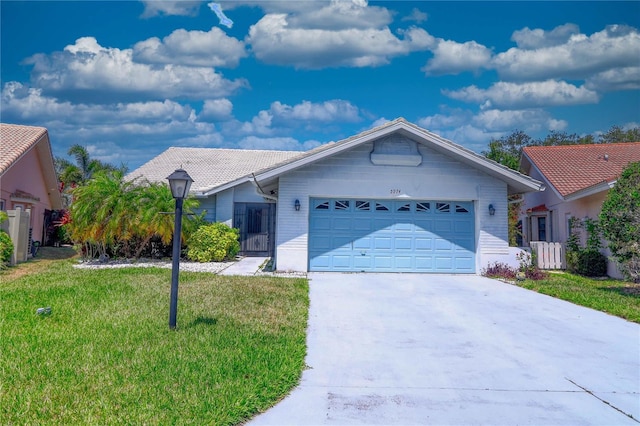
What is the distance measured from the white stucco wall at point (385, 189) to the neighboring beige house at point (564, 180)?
4254mm

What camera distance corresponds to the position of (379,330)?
6.30 m

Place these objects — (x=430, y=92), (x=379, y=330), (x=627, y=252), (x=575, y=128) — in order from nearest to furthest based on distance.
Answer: (x=379, y=330)
(x=627, y=252)
(x=430, y=92)
(x=575, y=128)

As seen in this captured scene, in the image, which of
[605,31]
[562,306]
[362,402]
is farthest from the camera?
[605,31]

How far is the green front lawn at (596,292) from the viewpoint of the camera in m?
7.91

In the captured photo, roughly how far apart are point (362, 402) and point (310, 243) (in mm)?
8802

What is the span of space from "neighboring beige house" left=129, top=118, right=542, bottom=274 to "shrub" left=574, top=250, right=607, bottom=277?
3.15 m

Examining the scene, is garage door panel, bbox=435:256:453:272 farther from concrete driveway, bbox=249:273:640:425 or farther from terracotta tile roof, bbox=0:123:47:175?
terracotta tile roof, bbox=0:123:47:175

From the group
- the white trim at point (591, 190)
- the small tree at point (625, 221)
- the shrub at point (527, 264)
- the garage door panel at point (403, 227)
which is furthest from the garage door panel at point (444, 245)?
the white trim at point (591, 190)

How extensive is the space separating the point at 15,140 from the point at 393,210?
15.2 meters

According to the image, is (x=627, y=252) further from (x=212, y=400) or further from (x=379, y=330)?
(x=212, y=400)

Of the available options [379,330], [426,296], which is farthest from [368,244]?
[379,330]

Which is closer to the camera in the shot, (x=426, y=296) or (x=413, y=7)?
(x=426, y=296)

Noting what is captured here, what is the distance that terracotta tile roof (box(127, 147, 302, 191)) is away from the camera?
1959 cm

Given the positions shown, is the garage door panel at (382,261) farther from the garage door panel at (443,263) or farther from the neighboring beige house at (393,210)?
the garage door panel at (443,263)
